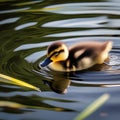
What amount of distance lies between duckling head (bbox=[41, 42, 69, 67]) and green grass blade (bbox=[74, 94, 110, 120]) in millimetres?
735

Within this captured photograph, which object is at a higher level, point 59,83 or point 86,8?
point 59,83

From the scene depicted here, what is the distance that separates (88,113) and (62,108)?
21 cm

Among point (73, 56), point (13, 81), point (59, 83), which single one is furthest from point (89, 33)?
point (13, 81)

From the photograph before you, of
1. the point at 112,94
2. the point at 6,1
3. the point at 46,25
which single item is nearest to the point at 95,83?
the point at 112,94

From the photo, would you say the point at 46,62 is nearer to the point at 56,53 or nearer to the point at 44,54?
the point at 56,53

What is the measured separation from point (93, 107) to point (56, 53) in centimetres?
93

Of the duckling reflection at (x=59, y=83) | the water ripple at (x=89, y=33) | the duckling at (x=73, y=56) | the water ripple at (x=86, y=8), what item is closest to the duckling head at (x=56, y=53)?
the duckling at (x=73, y=56)

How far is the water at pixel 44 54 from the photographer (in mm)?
3297

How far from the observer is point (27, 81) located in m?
3.78

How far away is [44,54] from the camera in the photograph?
4457 millimetres

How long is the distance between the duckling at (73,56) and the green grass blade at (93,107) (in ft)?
2.29

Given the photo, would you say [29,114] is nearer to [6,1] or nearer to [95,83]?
[95,83]

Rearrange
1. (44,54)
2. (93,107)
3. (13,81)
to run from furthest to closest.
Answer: (44,54), (13,81), (93,107)

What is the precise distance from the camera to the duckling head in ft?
13.2
